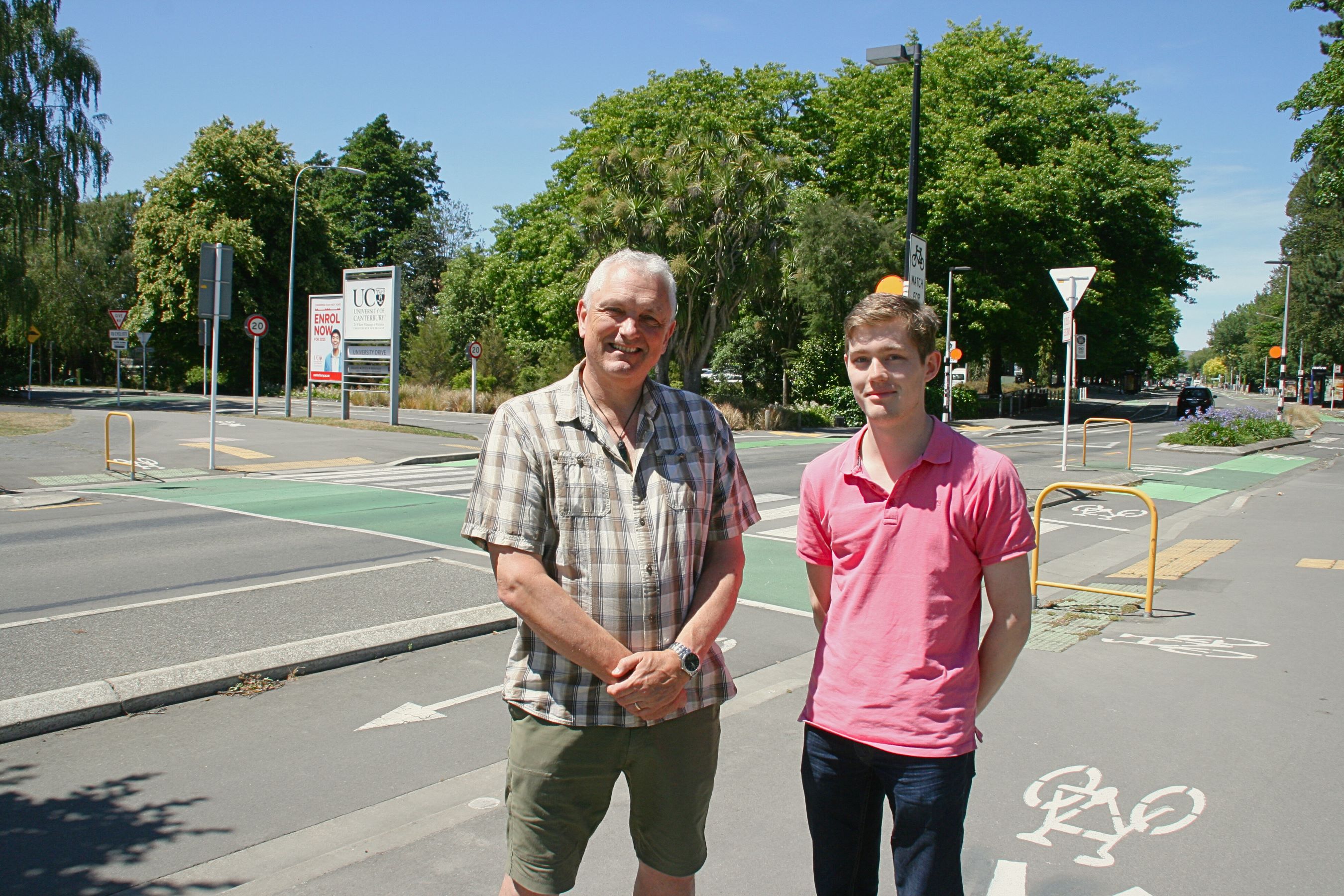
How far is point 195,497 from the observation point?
13.2 meters

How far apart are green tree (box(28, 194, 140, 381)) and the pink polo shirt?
53.9 m

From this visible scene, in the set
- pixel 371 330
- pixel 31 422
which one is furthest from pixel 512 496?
pixel 31 422

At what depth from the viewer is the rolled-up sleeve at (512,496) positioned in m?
2.30

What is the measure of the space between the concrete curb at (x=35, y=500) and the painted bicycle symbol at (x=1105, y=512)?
43.5ft

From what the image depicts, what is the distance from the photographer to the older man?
2305mm

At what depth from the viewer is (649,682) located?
7.47 feet

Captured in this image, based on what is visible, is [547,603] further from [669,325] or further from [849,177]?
[849,177]

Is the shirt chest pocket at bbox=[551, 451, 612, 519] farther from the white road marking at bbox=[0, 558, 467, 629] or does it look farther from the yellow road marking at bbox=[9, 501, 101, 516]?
the yellow road marking at bbox=[9, 501, 101, 516]

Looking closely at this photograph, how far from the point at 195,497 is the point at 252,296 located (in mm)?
36019

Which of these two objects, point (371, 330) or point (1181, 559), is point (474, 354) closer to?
point (371, 330)

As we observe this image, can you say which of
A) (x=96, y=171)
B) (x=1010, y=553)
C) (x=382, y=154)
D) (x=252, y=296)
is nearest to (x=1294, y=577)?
(x=1010, y=553)

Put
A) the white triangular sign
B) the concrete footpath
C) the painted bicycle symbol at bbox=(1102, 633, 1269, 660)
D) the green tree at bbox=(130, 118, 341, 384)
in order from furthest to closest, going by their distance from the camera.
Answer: the green tree at bbox=(130, 118, 341, 384), the white triangular sign, the painted bicycle symbol at bbox=(1102, 633, 1269, 660), the concrete footpath

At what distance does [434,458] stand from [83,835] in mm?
15975

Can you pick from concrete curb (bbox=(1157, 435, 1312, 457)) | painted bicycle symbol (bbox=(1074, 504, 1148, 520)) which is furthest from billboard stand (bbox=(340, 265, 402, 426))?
concrete curb (bbox=(1157, 435, 1312, 457))
